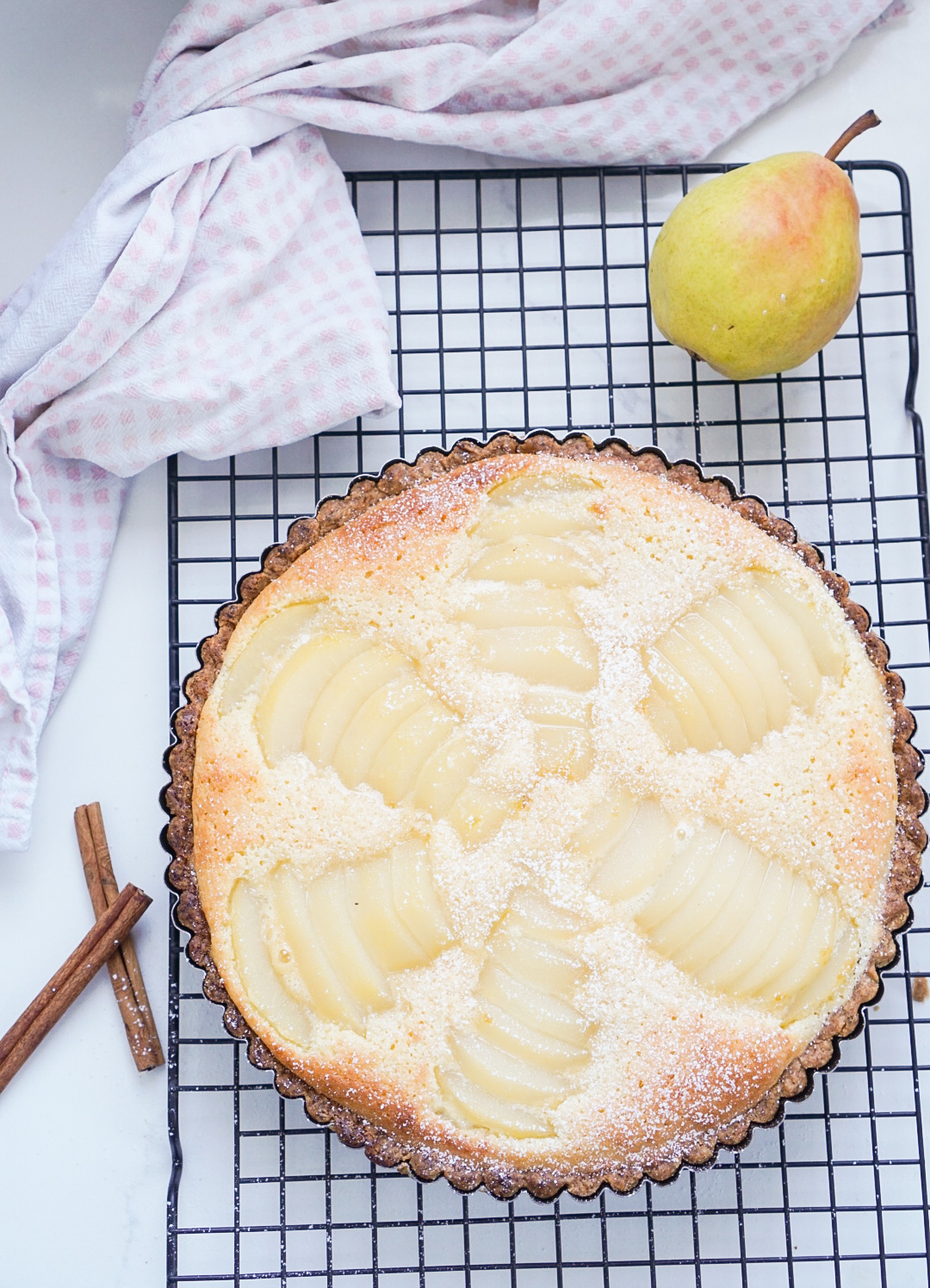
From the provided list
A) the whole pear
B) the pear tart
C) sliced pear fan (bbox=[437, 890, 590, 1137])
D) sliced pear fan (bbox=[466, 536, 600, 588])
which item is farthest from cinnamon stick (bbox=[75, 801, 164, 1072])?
the whole pear

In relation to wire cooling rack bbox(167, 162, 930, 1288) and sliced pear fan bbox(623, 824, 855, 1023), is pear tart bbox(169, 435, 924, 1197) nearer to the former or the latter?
sliced pear fan bbox(623, 824, 855, 1023)

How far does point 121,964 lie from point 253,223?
127cm

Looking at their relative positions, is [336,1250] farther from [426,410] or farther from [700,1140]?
[426,410]

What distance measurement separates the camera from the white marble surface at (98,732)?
2.12 meters

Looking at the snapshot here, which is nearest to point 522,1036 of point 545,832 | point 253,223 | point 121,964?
point 545,832

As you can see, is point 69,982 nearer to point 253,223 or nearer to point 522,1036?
point 522,1036

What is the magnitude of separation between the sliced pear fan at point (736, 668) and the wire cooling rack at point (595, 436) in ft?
1.02

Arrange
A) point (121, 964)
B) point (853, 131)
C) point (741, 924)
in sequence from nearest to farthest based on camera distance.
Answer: point (741, 924), point (853, 131), point (121, 964)

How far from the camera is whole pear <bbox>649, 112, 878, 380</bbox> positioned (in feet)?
6.17

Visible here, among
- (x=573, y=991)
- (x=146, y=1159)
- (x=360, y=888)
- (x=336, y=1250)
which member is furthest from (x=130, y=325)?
(x=336, y=1250)

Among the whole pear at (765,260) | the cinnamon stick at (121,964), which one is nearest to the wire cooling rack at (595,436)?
the cinnamon stick at (121,964)

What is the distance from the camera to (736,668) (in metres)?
1.79

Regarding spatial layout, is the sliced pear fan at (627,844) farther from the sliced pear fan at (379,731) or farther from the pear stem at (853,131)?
the pear stem at (853,131)

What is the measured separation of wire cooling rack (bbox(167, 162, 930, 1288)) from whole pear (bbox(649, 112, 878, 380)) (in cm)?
20
